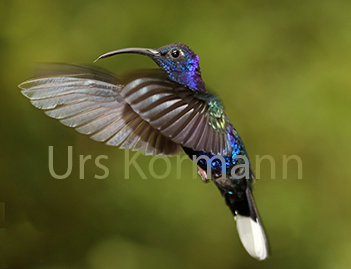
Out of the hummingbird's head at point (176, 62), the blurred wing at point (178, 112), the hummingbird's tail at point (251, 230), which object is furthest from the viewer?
the hummingbird's tail at point (251, 230)

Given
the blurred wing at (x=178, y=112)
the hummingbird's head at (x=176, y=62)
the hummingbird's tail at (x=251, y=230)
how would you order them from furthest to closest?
the hummingbird's tail at (x=251, y=230)
the hummingbird's head at (x=176, y=62)
the blurred wing at (x=178, y=112)

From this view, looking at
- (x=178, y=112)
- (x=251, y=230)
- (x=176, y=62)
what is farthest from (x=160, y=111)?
(x=251, y=230)

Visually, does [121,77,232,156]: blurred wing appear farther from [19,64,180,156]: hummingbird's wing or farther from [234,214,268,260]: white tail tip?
[234,214,268,260]: white tail tip

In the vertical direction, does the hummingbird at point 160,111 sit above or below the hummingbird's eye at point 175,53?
below

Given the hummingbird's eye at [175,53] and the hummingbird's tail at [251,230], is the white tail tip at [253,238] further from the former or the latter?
the hummingbird's eye at [175,53]

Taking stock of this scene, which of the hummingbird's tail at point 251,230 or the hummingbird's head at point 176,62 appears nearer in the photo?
Result: the hummingbird's head at point 176,62

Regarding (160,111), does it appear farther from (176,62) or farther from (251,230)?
(251,230)

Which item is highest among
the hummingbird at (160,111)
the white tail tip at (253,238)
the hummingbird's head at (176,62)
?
the hummingbird's head at (176,62)

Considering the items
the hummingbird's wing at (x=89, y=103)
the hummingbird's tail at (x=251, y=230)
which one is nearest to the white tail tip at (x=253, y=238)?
the hummingbird's tail at (x=251, y=230)
